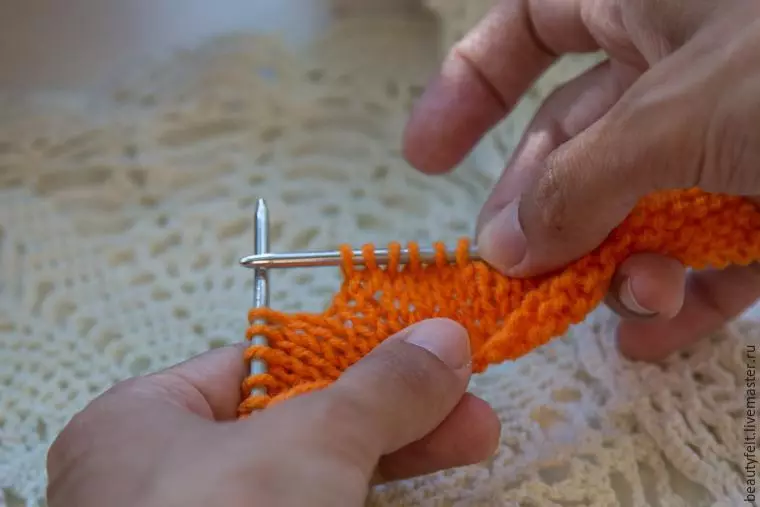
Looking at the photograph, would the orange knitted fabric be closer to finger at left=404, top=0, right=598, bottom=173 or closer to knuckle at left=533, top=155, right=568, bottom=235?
knuckle at left=533, top=155, right=568, bottom=235

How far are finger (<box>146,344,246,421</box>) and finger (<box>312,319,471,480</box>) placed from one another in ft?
0.45

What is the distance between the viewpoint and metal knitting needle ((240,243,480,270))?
31.1 inches

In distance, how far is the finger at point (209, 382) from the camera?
0.69 m

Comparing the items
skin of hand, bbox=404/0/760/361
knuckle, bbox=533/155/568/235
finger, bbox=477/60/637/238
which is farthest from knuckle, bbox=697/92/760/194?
finger, bbox=477/60/637/238

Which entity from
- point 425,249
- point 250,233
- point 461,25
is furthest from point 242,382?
point 461,25

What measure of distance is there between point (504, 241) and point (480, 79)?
0.29 metres

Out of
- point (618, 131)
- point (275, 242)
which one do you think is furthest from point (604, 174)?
point (275, 242)

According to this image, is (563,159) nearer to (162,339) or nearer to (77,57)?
(162,339)

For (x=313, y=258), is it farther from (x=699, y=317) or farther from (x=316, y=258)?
(x=699, y=317)

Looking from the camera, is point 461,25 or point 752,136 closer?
point 752,136

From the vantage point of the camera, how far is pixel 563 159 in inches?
27.2

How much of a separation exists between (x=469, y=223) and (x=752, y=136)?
17.8 inches

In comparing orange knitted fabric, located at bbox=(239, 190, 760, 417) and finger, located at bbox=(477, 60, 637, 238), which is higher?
finger, located at bbox=(477, 60, 637, 238)

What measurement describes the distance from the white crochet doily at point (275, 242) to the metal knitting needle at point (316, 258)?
17cm
